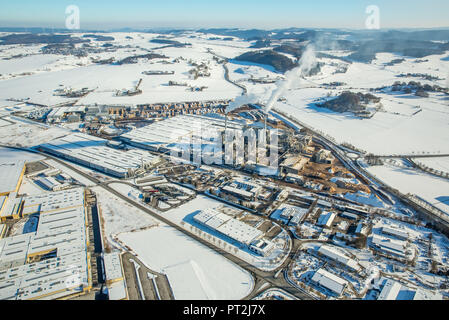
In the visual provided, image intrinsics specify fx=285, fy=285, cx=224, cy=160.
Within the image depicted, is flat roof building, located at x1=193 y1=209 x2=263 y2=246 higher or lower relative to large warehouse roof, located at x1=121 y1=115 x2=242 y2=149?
lower

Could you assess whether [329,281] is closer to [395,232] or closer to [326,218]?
[326,218]

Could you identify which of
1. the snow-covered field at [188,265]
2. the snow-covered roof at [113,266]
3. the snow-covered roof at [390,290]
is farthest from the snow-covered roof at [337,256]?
the snow-covered roof at [113,266]

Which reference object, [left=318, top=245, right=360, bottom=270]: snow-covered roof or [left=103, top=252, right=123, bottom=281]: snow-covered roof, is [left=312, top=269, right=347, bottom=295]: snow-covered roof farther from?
[left=103, top=252, right=123, bottom=281]: snow-covered roof

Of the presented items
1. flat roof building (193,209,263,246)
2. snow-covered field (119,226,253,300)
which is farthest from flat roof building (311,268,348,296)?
flat roof building (193,209,263,246)

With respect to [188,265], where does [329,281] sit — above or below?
below

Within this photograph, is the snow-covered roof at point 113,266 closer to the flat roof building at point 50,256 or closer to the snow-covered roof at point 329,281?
the flat roof building at point 50,256

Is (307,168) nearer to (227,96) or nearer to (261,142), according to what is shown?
(261,142)

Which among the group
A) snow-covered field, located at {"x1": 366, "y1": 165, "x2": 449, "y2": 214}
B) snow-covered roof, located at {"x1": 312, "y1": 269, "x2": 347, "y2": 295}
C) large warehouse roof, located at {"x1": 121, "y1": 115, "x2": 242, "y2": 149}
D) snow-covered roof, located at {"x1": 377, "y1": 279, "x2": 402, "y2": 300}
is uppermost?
large warehouse roof, located at {"x1": 121, "y1": 115, "x2": 242, "y2": 149}

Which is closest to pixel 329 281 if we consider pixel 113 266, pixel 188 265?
pixel 188 265

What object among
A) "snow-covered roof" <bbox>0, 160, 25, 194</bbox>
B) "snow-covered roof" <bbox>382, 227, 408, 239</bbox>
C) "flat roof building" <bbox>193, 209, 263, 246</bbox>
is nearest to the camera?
"flat roof building" <bbox>193, 209, 263, 246</bbox>
